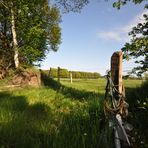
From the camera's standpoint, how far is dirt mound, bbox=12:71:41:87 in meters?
18.2

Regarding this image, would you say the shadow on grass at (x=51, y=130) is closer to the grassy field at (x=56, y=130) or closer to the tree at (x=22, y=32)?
the grassy field at (x=56, y=130)

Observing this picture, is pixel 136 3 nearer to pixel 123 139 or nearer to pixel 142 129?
pixel 142 129

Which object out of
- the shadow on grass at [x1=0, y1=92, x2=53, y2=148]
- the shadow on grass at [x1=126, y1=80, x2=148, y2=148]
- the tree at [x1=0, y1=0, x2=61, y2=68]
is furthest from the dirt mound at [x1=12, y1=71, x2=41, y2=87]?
the shadow on grass at [x1=126, y1=80, x2=148, y2=148]

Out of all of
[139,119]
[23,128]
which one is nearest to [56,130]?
[23,128]

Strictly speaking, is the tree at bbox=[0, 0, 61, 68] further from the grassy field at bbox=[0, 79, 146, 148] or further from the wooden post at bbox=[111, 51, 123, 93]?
the wooden post at bbox=[111, 51, 123, 93]

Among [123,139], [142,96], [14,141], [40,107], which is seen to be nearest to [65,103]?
[40,107]

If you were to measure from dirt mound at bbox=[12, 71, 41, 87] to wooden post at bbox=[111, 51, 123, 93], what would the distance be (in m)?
13.3

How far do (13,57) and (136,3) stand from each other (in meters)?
13.5

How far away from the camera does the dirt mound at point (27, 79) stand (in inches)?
717

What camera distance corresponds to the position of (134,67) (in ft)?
32.1

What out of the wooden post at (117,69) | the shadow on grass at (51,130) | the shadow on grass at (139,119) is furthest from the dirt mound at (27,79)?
the wooden post at (117,69)

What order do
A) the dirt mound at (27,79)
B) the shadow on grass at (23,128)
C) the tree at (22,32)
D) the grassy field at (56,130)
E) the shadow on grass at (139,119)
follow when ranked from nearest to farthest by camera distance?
the shadow on grass at (139,119) < the grassy field at (56,130) < the shadow on grass at (23,128) < the dirt mound at (27,79) < the tree at (22,32)

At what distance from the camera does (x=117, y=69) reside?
524 centimetres

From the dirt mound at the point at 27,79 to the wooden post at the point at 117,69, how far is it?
43.5 ft
